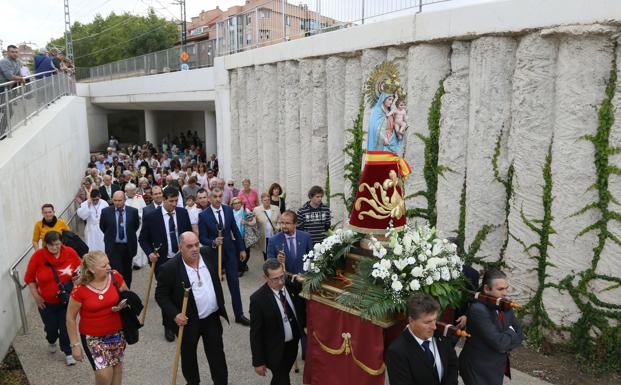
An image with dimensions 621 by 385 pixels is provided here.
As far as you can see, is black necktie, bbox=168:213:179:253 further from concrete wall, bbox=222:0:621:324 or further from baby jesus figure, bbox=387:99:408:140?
baby jesus figure, bbox=387:99:408:140

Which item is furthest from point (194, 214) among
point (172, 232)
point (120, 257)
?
point (172, 232)

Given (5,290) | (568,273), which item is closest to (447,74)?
(568,273)

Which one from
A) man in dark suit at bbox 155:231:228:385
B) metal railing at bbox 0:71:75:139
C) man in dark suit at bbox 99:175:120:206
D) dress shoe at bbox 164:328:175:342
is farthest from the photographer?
man in dark suit at bbox 99:175:120:206

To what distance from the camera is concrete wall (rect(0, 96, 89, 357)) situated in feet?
22.9

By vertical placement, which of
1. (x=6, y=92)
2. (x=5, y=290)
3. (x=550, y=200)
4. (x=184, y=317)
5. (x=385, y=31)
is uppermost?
(x=385, y=31)

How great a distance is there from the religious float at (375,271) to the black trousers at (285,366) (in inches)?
7.9

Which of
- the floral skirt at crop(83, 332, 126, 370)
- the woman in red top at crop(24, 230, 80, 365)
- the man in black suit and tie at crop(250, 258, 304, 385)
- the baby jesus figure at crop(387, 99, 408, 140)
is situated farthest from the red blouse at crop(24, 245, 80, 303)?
the baby jesus figure at crop(387, 99, 408, 140)

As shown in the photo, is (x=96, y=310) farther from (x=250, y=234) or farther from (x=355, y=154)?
(x=355, y=154)

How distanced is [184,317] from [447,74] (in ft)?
16.3

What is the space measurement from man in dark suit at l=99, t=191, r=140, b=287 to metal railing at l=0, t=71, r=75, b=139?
2.90 metres

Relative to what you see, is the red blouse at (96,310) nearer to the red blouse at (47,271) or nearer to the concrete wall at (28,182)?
the red blouse at (47,271)

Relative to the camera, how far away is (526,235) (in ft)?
20.8

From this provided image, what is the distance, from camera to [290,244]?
20.4ft

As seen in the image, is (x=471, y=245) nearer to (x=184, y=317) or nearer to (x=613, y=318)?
(x=613, y=318)
